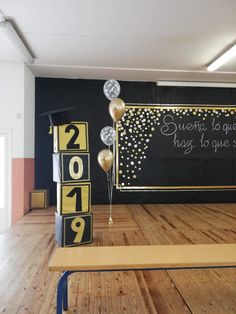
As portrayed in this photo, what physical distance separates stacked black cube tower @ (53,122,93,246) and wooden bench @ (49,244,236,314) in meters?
1.38

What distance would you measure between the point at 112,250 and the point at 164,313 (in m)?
0.60

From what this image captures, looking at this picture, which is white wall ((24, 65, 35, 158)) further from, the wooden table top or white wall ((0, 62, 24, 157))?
the wooden table top

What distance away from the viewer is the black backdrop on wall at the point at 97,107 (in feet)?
20.9

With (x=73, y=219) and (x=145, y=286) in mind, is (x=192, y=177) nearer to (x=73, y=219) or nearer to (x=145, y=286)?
(x=73, y=219)

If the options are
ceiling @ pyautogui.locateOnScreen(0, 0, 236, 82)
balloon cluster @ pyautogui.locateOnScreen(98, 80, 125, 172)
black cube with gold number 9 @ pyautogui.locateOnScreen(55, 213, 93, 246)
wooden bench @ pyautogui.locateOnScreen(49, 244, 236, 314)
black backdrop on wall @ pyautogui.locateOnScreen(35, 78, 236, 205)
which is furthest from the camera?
black backdrop on wall @ pyautogui.locateOnScreen(35, 78, 236, 205)

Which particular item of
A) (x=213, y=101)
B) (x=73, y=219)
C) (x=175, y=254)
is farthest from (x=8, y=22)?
(x=213, y=101)

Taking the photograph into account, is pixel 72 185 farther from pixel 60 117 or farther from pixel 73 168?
pixel 60 117

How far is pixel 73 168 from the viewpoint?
143 inches

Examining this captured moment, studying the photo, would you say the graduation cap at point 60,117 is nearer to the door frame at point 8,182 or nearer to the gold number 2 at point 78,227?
the gold number 2 at point 78,227

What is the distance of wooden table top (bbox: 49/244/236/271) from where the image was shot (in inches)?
74.2

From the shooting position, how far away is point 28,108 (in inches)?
228

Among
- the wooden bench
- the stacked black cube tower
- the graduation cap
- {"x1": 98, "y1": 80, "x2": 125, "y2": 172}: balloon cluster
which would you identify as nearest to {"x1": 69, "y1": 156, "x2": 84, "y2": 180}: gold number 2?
the stacked black cube tower

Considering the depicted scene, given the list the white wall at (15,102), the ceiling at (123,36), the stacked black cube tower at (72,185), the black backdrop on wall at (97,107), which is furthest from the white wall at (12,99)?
the stacked black cube tower at (72,185)

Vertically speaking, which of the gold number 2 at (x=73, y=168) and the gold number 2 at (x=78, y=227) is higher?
the gold number 2 at (x=73, y=168)
